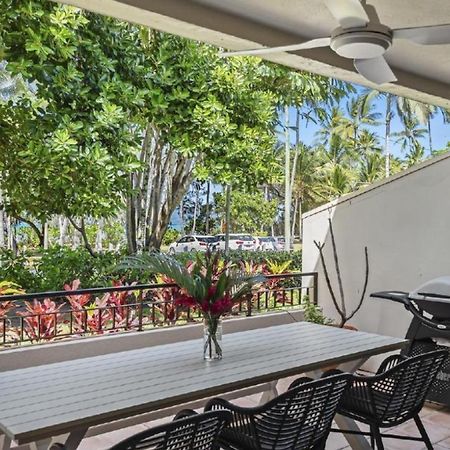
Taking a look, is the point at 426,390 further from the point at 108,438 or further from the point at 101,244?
the point at 101,244

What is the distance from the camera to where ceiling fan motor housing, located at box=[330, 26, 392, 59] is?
254cm

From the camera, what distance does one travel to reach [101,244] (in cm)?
1587

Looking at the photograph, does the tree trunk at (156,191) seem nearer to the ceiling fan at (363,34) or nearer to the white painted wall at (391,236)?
the white painted wall at (391,236)

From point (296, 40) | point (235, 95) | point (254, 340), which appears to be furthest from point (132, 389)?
point (235, 95)

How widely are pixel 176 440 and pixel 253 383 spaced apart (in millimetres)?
684

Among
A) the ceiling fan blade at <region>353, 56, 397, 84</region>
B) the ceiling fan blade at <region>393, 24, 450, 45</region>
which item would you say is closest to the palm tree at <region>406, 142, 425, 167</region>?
the ceiling fan blade at <region>353, 56, 397, 84</region>

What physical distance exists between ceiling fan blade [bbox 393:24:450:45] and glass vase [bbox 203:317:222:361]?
1714 mm

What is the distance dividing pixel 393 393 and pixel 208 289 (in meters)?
1.07

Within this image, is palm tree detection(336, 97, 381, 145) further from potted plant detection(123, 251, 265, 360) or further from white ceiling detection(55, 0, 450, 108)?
potted plant detection(123, 251, 265, 360)

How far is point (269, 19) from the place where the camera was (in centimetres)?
318

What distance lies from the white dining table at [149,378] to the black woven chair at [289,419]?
180 mm

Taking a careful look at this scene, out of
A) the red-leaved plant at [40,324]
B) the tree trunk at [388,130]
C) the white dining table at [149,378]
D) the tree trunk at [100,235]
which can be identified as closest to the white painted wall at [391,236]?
the white dining table at [149,378]

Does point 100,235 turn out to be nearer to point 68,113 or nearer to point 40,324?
point 68,113

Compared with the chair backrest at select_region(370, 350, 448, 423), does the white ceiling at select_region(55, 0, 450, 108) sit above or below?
above
